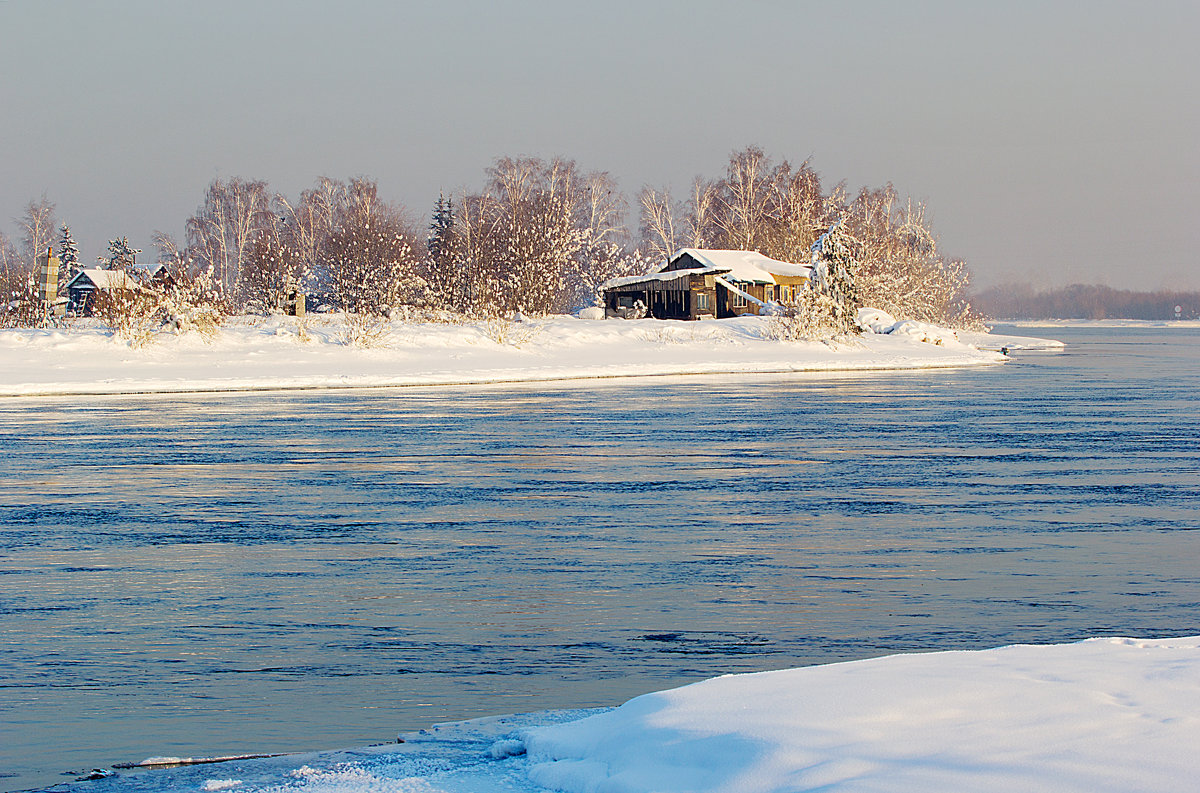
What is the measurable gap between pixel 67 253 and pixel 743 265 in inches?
2192

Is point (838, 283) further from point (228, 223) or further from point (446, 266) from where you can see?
point (228, 223)

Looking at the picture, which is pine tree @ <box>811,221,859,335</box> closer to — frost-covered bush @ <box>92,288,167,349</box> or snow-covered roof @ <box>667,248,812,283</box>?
snow-covered roof @ <box>667,248,812,283</box>

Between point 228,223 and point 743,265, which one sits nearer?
point 743,265

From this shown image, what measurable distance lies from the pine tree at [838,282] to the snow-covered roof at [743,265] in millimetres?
10454

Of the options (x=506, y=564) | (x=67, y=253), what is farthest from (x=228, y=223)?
(x=506, y=564)

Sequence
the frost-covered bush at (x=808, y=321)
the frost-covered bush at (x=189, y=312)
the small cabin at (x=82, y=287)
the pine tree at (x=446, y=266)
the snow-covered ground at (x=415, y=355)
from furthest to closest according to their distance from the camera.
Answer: the small cabin at (x=82, y=287)
the pine tree at (x=446, y=266)
the frost-covered bush at (x=808, y=321)
the frost-covered bush at (x=189, y=312)
the snow-covered ground at (x=415, y=355)

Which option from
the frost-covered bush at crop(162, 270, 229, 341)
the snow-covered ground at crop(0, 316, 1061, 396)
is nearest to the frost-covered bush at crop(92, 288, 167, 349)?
the frost-covered bush at crop(162, 270, 229, 341)

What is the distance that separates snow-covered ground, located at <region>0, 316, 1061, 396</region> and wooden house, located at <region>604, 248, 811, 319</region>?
1302 cm

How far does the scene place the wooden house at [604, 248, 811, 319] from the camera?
256 feet

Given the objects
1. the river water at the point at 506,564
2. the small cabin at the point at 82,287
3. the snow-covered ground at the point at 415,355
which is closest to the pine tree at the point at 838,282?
the snow-covered ground at the point at 415,355

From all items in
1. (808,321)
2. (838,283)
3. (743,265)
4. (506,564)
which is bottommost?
Answer: (506,564)

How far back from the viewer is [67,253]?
9919cm

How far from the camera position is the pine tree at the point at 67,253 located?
9431cm

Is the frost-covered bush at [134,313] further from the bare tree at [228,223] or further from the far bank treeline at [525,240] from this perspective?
the bare tree at [228,223]
